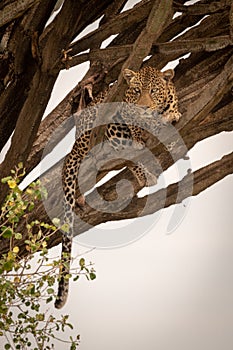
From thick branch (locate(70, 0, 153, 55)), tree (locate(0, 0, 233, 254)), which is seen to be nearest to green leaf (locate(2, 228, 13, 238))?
tree (locate(0, 0, 233, 254))

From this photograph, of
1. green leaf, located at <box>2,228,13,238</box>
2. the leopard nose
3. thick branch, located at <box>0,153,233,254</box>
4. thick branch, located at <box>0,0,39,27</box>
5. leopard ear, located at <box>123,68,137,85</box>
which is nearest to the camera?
green leaf, located at <box>2,228,13,238</box>

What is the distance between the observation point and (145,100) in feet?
10.1

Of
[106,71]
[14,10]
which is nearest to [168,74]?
[106,71]

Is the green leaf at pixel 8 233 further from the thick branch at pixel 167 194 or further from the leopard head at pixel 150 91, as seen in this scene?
the thick branch at pixel 167 194

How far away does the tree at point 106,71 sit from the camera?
2893 millimetres

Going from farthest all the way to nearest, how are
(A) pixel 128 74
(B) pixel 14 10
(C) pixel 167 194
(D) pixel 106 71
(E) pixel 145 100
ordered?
(D) pixel 106 71 → (C) pixel 167 194 → (E) pixel 145 100 → (A) pixel 128 74 → (B) pixel 14 10

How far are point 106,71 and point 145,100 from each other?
464 mm

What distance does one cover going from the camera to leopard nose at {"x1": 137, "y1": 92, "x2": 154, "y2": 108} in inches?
121

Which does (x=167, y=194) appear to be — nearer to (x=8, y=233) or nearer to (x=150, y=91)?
(x=150, y=91)

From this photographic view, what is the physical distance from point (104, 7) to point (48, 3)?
52 centimetres

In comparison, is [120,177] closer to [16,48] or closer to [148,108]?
[148,108]

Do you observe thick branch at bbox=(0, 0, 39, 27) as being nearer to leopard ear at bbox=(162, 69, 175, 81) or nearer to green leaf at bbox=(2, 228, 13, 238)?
leopard ear at bbox=(162, 69, 175, 81)

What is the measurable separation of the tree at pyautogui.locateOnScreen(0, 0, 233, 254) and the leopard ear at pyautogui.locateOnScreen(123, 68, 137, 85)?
36 mm

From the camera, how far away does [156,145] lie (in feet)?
10.2
